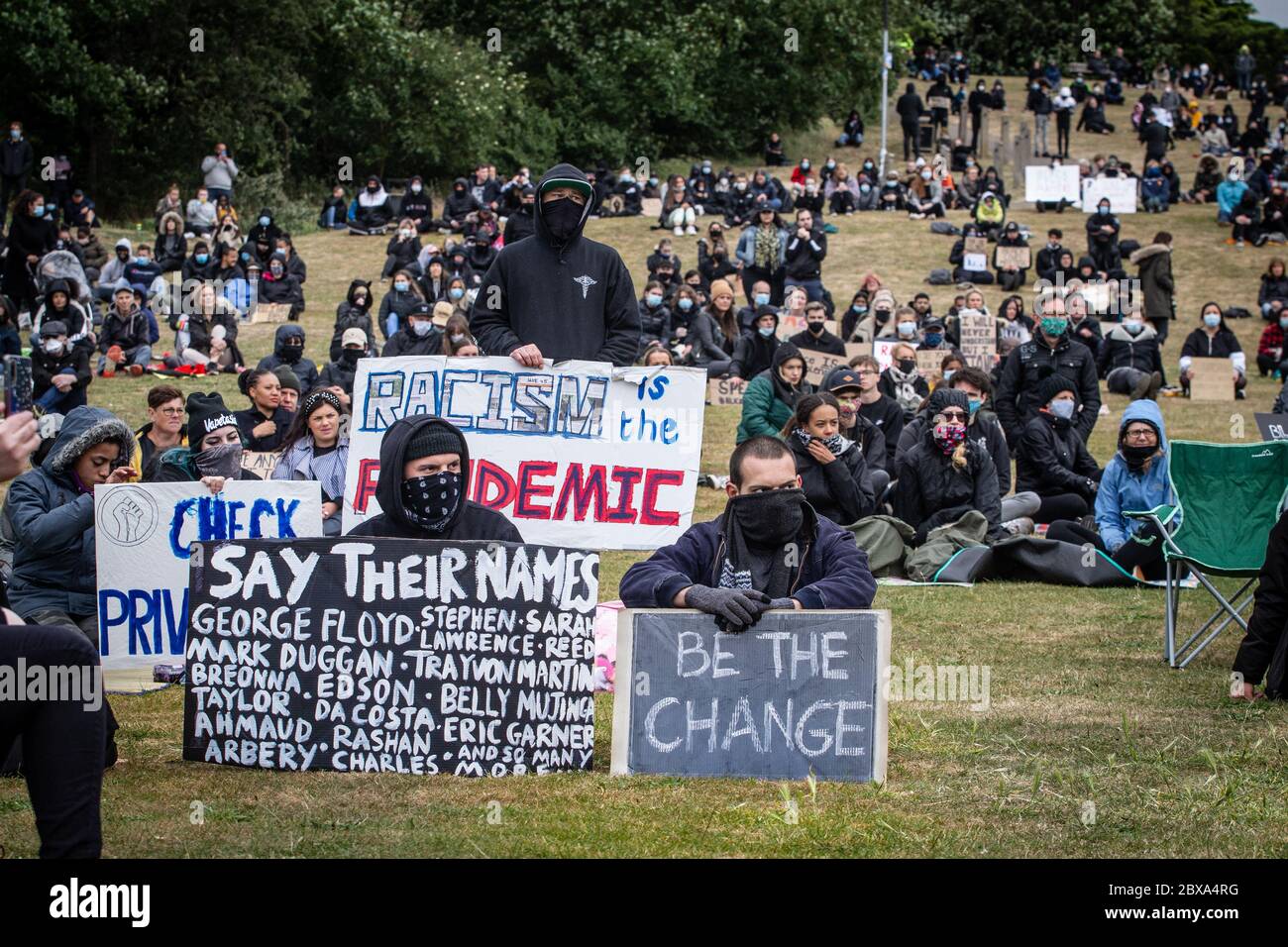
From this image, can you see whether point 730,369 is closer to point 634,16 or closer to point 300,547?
point 300,547

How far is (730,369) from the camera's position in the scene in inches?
809

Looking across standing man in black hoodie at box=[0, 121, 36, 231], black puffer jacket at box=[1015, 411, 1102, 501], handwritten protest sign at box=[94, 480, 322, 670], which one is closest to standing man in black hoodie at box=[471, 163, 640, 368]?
handwritten protest sign at box=[94, 480, 322, 670]

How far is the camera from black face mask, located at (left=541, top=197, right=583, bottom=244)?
9758mm

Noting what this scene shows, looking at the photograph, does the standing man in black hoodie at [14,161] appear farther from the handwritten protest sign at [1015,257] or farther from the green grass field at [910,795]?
the green grass field at [910,795]

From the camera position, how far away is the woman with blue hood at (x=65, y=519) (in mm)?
8289

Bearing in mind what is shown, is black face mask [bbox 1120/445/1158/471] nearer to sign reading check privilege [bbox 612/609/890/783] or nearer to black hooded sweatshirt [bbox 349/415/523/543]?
sign reading check privilege [bbox 612/609/890/783]

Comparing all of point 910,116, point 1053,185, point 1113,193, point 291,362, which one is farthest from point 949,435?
point 910,116

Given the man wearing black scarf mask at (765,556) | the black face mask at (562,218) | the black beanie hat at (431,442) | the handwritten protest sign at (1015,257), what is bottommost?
the man wearing black scarf mask at (765,556)

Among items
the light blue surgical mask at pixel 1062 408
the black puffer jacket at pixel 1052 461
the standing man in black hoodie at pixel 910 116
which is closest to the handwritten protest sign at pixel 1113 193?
the standing man in black hoodie at pixel 910 116

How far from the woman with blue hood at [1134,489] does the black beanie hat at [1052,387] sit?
9.17ft

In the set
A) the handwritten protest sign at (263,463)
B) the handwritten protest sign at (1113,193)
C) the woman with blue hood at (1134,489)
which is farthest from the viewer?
the handwritten protest sign at (1113,193)

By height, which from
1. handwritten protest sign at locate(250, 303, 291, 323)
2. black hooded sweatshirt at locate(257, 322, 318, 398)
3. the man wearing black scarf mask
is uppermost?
handwritten protest sign at locate(250, 303, 291, 323)

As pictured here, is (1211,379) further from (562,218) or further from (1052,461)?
(562,218)

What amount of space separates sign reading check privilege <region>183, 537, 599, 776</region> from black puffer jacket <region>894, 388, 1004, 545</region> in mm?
6936
